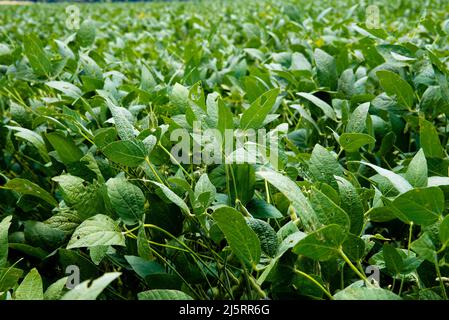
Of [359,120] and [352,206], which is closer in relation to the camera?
[352,206]

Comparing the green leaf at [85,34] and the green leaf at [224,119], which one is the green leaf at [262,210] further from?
the green leaf at [85,34]

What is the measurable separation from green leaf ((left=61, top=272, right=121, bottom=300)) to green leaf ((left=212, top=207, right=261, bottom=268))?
0.54ft

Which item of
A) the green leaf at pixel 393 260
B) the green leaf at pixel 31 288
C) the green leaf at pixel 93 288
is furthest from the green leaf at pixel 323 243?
the green leaf at pixel 31 288

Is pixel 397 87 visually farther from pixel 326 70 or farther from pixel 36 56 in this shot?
pixel 36 56

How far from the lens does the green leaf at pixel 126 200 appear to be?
774 millimetres

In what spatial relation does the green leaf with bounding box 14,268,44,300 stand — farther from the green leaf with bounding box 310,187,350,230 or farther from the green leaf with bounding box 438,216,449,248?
the green leaf with bounding box 438,216,449,248

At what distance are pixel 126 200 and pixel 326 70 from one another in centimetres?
75

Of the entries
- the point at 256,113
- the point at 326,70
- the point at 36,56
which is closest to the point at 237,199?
the point at 256,113

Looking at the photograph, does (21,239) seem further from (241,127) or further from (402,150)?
(402,150)

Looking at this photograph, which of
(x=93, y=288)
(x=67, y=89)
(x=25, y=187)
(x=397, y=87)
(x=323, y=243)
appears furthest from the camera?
(x=67, y=89)

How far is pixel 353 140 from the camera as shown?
3.07ft

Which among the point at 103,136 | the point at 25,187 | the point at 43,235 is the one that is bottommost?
the point at 43,235

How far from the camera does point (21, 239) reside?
1.06 meters
